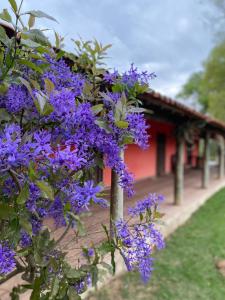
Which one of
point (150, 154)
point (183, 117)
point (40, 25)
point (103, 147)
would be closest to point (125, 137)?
point (103, 147)

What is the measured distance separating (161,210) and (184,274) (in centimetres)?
271

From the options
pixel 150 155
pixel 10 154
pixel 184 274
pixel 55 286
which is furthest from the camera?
pixel 150 155

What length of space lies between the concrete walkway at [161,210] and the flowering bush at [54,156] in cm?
21

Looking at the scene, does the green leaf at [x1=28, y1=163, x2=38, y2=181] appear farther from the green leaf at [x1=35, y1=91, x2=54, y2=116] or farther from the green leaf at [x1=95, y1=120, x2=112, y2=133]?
the green leaf at [x1=95, y1=120, x2=112, y2=133]

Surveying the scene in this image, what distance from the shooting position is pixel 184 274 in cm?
496

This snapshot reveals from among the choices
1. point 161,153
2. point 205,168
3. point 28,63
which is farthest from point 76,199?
point 161,153

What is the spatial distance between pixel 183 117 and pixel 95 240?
23.0 ft

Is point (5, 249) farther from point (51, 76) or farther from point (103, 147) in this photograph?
point (51, 76)

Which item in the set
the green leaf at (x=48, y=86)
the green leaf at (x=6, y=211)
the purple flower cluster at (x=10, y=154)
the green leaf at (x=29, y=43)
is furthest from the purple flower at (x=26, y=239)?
the green leaf at (x=29, y=43)

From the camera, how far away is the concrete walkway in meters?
2.16

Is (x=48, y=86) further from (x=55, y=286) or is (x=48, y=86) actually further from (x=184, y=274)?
(x=184, y=274)

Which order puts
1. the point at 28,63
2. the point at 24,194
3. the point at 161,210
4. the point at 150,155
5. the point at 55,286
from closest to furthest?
the point at 24,194, the point at 28,63, the point at 55,286, the point at 161,210, the point at 150,155

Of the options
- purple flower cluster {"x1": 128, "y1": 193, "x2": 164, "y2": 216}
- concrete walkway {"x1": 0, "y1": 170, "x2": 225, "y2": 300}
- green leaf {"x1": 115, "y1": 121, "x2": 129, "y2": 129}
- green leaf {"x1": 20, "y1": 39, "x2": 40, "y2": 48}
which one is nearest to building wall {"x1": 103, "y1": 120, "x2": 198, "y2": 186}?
concrete walkway {"x1": 0, "y1": 170, "x2": 225, "y2": 300}

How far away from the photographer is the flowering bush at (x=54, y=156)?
136cm
